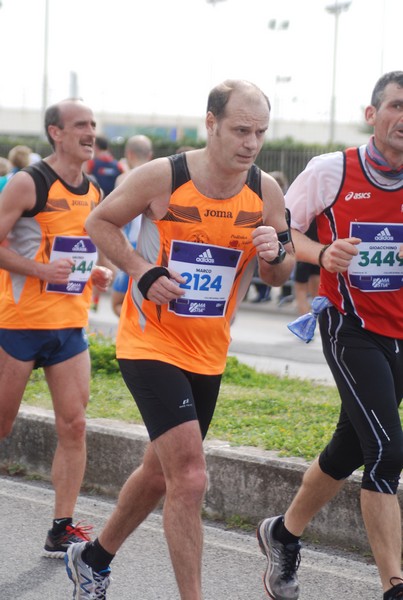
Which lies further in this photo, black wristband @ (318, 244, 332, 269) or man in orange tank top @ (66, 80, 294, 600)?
black wristband @ (318, 244, 332, 269)

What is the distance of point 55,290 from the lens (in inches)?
212

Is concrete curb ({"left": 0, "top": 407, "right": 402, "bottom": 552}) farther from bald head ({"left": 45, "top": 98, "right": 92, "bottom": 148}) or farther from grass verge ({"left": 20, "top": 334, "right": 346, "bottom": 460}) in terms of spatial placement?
bald head ({"left": 45, "top": 98, "right": 92, "bottom": 148})

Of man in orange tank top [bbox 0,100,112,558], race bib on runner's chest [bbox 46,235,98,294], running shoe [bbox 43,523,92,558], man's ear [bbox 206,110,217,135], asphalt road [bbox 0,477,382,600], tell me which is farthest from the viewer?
race bib on runner's chest [bbox 46,235,98,294]

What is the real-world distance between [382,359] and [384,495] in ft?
1.83

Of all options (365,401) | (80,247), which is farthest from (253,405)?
(365,401)

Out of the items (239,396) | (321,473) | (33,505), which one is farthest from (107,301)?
(321,473)

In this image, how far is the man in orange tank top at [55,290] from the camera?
208 inches

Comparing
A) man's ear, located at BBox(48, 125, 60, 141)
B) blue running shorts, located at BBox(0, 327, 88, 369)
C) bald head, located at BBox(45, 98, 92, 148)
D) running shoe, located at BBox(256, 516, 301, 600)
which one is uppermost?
bald head, located at BBox(45, 98, 92, 148)

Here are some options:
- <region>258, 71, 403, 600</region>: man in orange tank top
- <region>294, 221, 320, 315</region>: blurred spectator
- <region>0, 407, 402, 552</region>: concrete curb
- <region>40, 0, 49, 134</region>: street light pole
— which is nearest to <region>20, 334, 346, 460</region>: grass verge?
<region>0, 407, 402, 552</region>: concrete curb

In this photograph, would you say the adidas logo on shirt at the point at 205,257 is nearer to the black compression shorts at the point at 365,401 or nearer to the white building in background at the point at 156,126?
the black compression shorts at the point at 365,401

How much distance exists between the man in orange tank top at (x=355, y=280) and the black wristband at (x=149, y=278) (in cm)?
70

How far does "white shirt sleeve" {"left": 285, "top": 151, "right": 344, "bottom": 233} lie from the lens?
4562 millimetres

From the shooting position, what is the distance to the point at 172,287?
404 cm

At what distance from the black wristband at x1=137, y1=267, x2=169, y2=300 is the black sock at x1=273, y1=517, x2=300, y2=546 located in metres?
1.31
